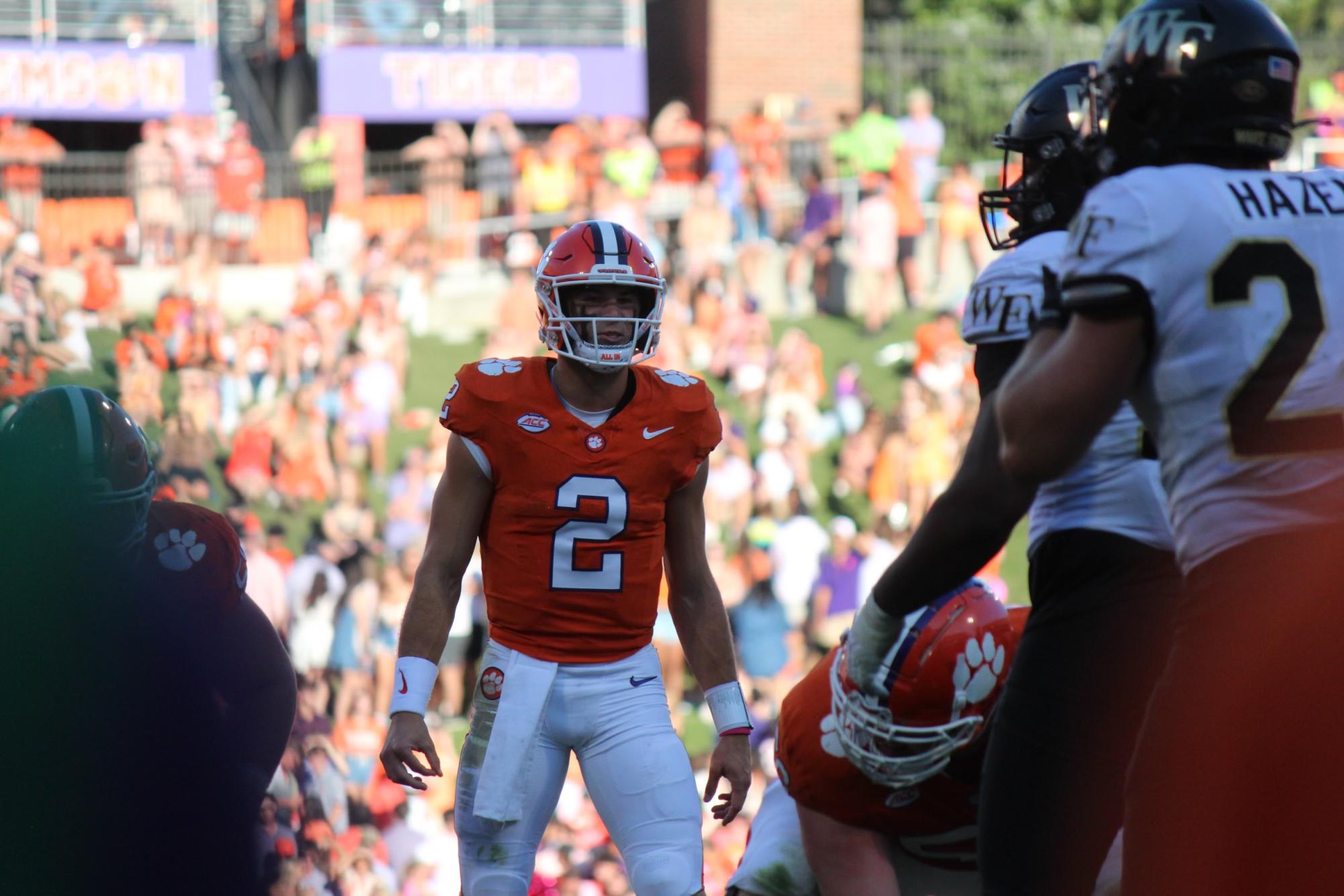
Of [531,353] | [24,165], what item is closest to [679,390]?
[531,353]

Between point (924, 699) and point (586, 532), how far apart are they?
0.92 m

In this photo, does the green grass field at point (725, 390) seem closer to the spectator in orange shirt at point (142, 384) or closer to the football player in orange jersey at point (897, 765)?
the spectator in orange shirt at point (142, 384)

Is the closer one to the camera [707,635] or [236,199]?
[707,635]

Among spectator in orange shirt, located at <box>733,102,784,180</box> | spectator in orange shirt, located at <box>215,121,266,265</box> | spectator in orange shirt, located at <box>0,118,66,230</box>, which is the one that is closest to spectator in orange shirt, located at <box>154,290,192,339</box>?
spectator in orange shirt, located at <box>215,121,266,265</box>

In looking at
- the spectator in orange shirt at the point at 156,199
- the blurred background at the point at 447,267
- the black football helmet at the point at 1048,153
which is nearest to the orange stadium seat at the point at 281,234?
the blurred background at the point at 447,267

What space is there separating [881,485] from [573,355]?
8.56m

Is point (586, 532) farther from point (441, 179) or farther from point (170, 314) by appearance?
point (441, 179)

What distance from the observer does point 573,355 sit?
144 inches

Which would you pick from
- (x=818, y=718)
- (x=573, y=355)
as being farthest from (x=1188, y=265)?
(x=573, y=355)

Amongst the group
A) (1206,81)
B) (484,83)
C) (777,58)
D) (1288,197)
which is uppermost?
(777,58)

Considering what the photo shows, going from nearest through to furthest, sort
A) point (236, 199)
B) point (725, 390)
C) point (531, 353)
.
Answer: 1. point (725, 390)
2. point (531, 353)
3. point (236, 199)

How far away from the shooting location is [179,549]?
10.7 feet

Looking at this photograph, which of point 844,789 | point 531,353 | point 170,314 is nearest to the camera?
point 844,789

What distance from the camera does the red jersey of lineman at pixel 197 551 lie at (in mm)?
3098
